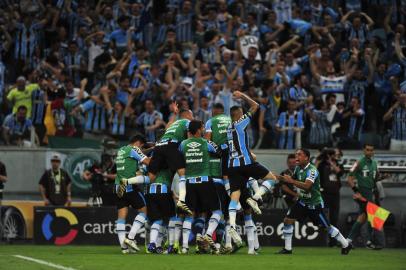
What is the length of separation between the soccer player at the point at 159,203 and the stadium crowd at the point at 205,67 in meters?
6.40

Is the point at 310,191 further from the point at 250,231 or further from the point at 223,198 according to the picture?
the point at 223,198

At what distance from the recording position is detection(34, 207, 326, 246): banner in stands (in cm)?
2592

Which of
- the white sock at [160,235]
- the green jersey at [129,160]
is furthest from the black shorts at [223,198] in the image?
the green jersey at [129,160]

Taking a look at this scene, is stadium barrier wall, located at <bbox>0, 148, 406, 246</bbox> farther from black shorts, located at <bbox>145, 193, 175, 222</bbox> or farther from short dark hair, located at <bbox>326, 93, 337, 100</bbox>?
black shorts, located at <bbox>145, 193, 175, 222</bbox>

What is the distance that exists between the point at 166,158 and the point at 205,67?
822 cm

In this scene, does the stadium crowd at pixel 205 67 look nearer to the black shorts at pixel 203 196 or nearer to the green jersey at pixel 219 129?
the green jersey at pixel 219 129

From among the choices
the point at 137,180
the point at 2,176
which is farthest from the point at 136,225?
the point at 2,176

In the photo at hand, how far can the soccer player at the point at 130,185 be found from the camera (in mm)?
Result: 20672

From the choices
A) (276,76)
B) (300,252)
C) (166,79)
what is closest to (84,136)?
(166,79)

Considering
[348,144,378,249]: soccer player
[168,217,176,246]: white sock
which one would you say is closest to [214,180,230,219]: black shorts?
[168,217,176,246]: white sock

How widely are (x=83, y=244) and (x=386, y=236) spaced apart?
7.35 m

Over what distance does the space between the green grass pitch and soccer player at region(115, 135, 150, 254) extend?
1.33ft

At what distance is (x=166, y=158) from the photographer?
67.5ft

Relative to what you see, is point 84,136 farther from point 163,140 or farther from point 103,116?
point 163,140
